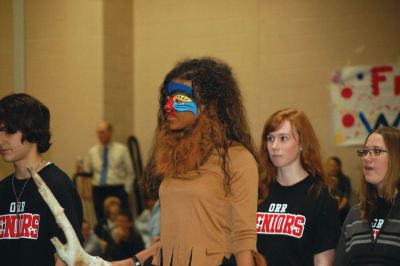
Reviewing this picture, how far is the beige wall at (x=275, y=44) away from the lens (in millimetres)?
8617

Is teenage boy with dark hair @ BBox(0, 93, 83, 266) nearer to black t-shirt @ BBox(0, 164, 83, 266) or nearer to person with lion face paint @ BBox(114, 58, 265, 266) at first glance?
black t-shirt @ BBox(0, 164, 83, 266)

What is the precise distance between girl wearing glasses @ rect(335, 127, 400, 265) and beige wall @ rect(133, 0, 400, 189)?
5.34m

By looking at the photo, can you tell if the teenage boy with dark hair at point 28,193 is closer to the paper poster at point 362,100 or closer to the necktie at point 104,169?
the necktie at point 104,169

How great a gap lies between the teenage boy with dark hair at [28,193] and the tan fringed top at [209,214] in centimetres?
56

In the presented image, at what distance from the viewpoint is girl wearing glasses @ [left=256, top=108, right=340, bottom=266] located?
316 centimetres

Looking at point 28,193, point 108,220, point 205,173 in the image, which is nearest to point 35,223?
→ point 28,193

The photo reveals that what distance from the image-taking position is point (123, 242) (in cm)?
695

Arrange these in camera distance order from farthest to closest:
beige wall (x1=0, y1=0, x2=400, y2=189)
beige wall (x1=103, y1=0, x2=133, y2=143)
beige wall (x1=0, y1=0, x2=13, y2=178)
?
1. beige wall (x1=103, y1=0, x2=133, y2=143)
2. beige wall (x1=0, y1=0, x2=400, y2=189)
3. beige wall (x1=0, y1=0, x2=13, y2=178)

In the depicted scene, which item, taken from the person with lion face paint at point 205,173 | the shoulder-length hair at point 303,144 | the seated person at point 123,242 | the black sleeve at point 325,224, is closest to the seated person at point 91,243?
the seated person at point 123,242

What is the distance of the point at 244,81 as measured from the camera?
9.09 m

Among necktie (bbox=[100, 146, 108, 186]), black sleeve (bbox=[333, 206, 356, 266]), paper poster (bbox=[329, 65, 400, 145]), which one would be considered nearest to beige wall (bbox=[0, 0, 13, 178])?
necktie (bbox=[100, 146, 108, 186])

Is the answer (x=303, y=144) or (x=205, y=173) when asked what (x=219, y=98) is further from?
(x=303, y=144)

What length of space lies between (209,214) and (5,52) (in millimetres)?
3934

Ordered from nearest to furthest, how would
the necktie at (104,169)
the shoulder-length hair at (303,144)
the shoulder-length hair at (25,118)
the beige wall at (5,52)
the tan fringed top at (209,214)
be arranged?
the tan fringed top at (209,214) < the shoulder-length hair at (25,118) < the shoulder-length hair at (303,144) < the beige wall at (5,52) < the necktie at (104,169)
